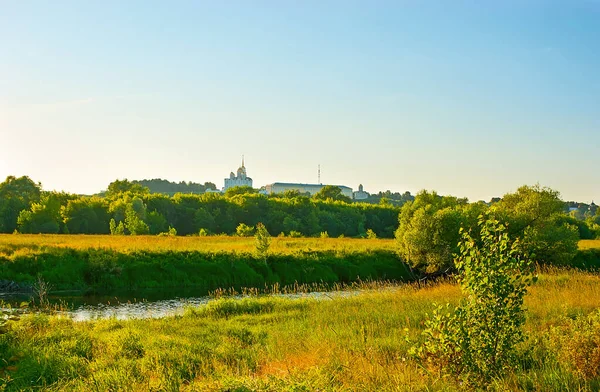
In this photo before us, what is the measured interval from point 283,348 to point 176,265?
28841 mm

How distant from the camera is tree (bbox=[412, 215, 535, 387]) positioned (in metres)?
7.37

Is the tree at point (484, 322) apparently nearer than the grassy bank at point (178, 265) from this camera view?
Yes

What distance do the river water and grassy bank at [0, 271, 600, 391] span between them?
533 cm

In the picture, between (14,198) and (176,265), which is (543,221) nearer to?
(176,265)

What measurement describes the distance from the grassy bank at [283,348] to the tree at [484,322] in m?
0.31

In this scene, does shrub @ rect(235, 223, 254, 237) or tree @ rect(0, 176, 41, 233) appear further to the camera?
tree @ rect(0, 176, 41, 233)

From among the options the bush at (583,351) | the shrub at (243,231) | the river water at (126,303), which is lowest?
the river water at (126,303)

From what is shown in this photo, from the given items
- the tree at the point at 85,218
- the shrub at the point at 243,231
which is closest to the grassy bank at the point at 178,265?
the shrub at the point at 243,231

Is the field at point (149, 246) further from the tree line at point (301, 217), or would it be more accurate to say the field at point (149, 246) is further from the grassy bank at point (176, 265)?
the tree line at point (301, 217)

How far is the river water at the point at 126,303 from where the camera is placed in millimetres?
23094

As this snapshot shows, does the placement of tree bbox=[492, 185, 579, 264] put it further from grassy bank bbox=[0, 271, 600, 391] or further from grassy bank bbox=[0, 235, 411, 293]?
grassy bank bbox=[0, 271, 600, 391]

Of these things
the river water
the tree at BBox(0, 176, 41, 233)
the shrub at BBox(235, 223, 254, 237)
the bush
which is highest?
the tree at BBox(0, 176, 41, 233)

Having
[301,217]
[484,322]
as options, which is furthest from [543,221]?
[301,217]

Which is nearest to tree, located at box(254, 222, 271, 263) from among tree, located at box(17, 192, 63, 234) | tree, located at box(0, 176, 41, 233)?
tree, located at box(17, 192, 63, 234)
